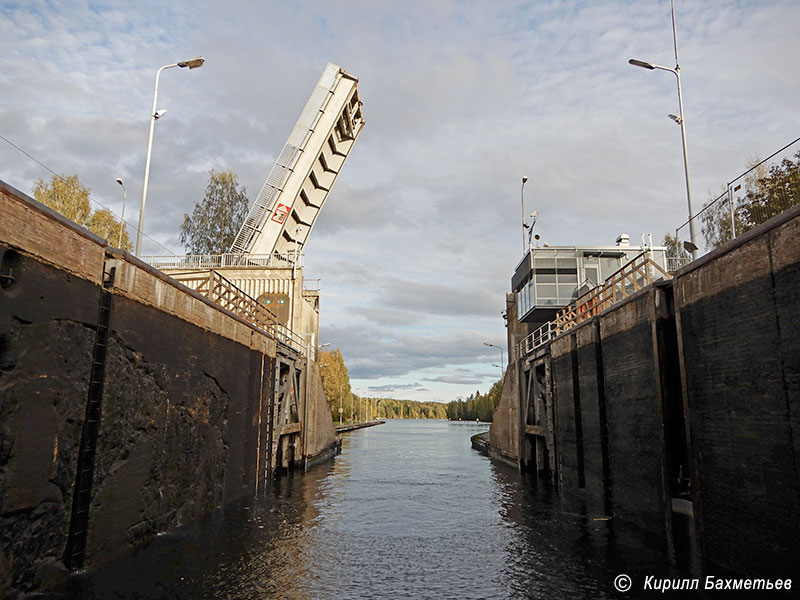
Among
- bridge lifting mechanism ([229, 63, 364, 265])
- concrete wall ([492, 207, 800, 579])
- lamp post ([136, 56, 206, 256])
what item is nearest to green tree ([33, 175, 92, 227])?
bridge lifting mechanism ([229, 63, 364, 265])

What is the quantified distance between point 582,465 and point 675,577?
9.16m

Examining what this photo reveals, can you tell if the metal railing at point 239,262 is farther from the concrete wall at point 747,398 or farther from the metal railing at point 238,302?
the concrete wall at point 747,398

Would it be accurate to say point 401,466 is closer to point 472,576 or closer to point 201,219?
point 472,576

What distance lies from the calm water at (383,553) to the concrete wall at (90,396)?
100 cm

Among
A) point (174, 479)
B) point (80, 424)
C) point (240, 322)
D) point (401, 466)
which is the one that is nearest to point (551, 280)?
point (401, 466)

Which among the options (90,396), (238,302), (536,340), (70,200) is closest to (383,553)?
(90,396)

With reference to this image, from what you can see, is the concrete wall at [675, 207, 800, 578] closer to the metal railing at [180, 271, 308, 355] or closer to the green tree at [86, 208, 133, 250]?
the metal railing at [180, 271, 308, 355]

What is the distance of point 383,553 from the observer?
12906 millimetres

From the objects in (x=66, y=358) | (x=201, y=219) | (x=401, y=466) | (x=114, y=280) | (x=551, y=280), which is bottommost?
(x=401, y=466)

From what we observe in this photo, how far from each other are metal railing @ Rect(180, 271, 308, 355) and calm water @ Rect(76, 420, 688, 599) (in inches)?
262

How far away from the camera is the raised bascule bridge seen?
7941mm

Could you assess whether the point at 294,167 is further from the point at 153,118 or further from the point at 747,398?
the point at 747,398

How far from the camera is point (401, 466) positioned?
35.0 m

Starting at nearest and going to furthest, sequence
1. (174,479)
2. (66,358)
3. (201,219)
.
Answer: (66,358) < (174,479) < (201,219)
